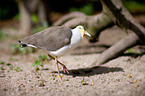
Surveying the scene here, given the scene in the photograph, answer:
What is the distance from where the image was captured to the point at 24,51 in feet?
20.5

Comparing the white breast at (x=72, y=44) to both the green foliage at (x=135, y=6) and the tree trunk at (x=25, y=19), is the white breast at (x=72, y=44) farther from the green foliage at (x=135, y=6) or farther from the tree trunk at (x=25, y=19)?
the green foliage at (x=135, y=6)

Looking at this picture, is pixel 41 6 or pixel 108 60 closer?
pixel 108 60

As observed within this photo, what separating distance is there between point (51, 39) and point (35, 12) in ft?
20.2

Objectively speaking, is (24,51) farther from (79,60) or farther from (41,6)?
(41,6)

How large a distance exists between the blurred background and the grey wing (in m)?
2.82

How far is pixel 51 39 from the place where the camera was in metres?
3.70

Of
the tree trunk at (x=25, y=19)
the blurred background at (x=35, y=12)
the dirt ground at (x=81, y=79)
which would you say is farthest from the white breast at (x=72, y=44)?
the tree trunk at (x=25, y=19)

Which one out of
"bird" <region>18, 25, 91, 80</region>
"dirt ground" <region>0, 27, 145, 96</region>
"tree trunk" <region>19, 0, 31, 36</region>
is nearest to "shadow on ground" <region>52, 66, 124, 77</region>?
"dirt ground" <region>0, 27, 145, 96</region>

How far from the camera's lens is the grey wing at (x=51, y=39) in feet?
11.8

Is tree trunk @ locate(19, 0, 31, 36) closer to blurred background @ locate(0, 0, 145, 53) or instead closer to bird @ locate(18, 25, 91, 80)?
blurred background @ locate(0, 0, 145, 53)

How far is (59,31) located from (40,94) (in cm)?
143

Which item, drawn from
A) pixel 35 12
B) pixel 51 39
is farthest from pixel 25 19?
pixel 51 39

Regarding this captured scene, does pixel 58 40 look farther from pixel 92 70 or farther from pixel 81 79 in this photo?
pixel 92 70

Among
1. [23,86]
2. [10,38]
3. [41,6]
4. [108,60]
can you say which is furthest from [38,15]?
[23,86]
